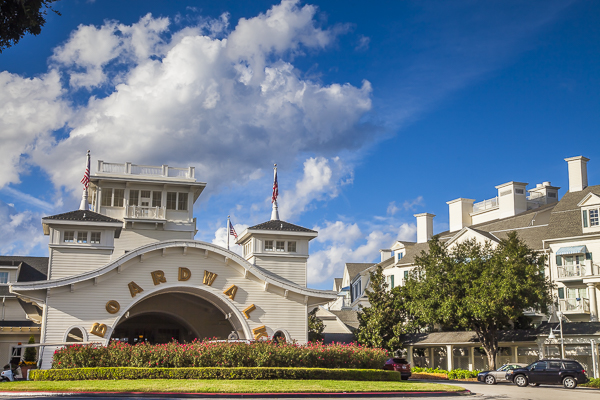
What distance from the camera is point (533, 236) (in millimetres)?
48562

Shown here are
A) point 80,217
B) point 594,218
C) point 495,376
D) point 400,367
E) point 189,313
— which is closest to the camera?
point 495,376

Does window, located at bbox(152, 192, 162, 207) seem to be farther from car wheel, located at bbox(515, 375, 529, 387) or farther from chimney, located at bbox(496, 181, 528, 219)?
chimney, located at bbox(496, 181, 528, 219)

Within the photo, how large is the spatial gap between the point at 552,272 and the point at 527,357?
23.8 ft

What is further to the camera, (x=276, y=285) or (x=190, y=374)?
(x=276, y=285)

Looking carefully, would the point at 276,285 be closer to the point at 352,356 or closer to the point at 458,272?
the point at 352,356

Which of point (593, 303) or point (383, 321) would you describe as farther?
point (383, 321)

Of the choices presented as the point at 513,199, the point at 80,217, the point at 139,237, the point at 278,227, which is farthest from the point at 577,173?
the point at 80,217

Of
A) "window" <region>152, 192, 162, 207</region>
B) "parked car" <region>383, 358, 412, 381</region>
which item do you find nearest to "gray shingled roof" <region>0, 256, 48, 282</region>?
"window" <region>152, 192, 162, 207</region>

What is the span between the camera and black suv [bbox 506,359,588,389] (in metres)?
32.0

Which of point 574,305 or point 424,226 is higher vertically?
point 424,226

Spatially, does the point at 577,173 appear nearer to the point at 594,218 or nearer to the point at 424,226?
the point at 594,218

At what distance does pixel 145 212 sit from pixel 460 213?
114ft

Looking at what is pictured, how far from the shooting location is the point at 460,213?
6338 cm

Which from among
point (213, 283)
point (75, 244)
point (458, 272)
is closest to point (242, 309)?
point (213, 283)
